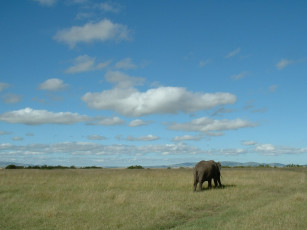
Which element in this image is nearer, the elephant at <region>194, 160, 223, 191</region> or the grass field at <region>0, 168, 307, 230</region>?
the grass field at <region>0, 168, 307, 230</region>

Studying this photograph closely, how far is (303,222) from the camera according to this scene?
11.4 meters

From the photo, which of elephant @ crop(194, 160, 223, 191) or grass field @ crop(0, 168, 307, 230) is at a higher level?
elephant @ crop(194, 160, 223, 191)

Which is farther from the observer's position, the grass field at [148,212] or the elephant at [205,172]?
the elephant at [205,172]

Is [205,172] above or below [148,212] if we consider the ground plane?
above

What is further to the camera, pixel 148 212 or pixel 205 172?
pixel 205 172

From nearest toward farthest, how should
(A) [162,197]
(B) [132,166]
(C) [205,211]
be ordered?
(C) [205,211] → (A) [162,197] → (B) [132,166]

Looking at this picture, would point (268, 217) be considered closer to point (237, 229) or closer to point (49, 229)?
point (237, 229)

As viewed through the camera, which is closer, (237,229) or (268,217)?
(237,229)

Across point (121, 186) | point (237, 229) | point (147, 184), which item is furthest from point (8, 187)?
point (237, 229)

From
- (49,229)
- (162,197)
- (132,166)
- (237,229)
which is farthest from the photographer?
(132,166)

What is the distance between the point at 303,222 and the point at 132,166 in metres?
52.2

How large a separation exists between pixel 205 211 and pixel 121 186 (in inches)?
423

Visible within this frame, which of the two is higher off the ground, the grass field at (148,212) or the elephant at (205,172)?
the elephant at (205,172)

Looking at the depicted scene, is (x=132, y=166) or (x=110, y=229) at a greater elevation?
(x=132, y=166)
